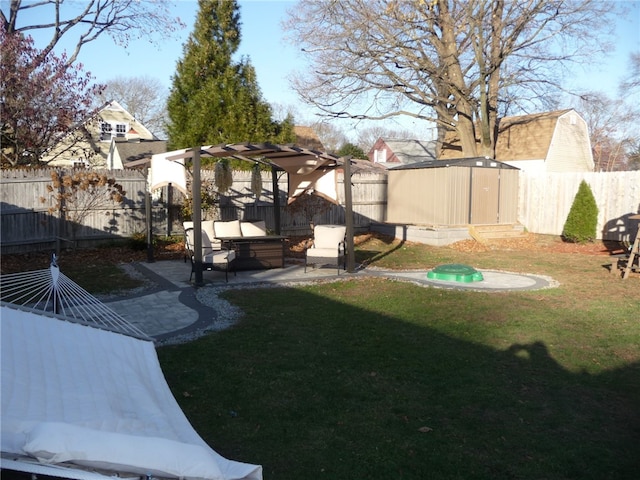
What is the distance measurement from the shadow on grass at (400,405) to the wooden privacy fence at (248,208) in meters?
8.67

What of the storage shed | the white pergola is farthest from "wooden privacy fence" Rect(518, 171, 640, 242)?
the white pergola

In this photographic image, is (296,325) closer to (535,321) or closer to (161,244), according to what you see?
(535,321)

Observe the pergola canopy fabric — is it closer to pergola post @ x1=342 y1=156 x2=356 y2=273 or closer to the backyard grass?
pergola post @ x1=342 y1=156 x2=356 y2=273

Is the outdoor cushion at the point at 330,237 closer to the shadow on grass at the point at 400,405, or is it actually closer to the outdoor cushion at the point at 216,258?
the outdoor cushion at the point at 216,258

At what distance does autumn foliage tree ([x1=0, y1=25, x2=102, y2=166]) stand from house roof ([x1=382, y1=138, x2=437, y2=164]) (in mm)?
29616

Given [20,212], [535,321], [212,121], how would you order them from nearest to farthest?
1. [535,321]
2. [20,212]
3. [212,121]

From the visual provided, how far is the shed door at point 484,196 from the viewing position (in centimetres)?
1844

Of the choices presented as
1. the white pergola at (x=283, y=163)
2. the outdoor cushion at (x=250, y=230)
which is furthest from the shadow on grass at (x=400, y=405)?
the outdoor cushion at (x=250, y=230)

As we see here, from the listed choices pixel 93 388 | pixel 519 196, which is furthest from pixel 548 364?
pixel 519 196

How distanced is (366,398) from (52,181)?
37.4 ft

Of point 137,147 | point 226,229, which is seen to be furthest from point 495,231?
point 137,147

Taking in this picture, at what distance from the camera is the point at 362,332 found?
739 cm

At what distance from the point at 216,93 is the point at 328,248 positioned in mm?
9582

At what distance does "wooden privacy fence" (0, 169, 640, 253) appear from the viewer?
13414 mm
